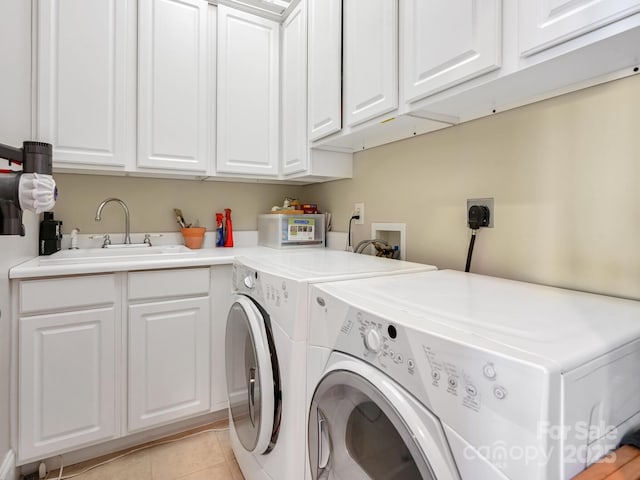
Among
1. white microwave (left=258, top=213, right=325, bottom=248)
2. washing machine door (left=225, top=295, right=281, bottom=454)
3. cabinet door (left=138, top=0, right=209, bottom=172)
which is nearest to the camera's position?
washing machine door (left=225, top=295, right=281, bottom=454)

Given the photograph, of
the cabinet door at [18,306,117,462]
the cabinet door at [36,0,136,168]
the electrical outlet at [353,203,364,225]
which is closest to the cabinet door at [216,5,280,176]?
the cabinet door at [36,0,136,168]

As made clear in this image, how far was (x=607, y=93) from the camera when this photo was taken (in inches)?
37.8

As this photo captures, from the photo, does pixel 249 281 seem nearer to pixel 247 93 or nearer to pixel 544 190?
pixel 544 190

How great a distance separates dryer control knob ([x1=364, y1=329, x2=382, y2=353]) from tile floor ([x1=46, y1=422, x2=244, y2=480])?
120 centimetres

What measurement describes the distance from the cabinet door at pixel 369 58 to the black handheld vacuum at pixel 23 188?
3.70 feet

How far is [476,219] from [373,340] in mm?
827

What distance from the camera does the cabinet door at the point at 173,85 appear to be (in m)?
1.82

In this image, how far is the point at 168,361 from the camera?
1.65m

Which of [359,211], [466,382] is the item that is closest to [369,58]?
[359,211]

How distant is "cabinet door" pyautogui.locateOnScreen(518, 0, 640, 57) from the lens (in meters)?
0.73

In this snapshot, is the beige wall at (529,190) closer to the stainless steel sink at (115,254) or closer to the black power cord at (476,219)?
the black power cord at (476,219)

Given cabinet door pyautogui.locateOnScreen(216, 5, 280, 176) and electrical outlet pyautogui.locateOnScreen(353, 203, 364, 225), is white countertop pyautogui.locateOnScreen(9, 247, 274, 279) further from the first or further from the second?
electrical outlet pyautogui.locateOnScreen(353, 203, 364, 225)

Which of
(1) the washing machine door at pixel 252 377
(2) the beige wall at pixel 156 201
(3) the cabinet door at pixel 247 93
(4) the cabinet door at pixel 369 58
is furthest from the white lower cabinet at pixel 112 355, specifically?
(4) the cabinet door at pixel 369 58

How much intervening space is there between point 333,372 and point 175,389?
48.8 inches
